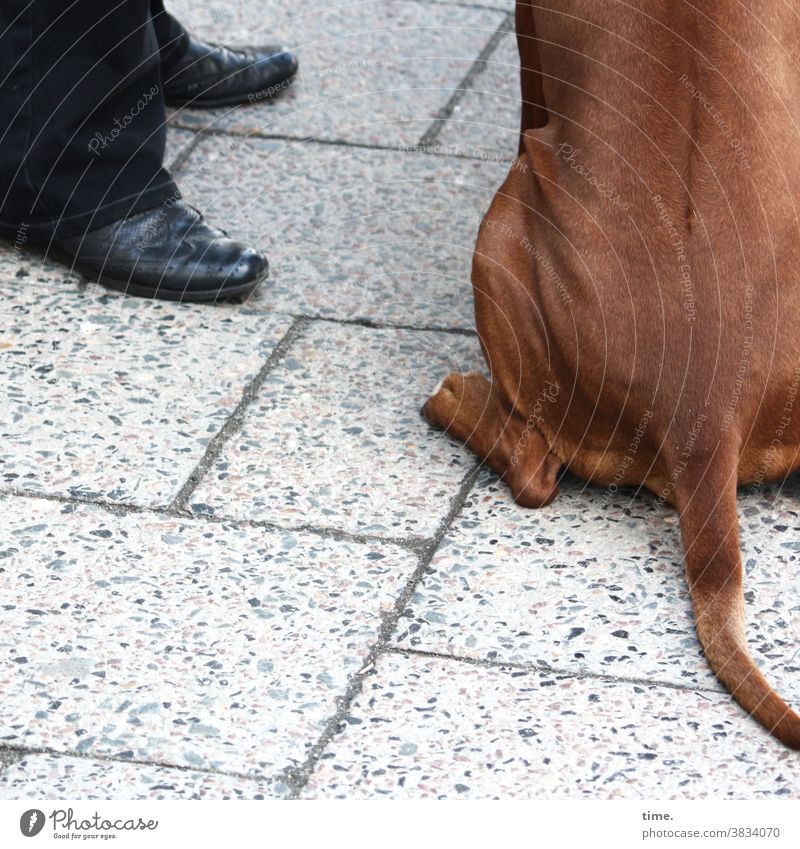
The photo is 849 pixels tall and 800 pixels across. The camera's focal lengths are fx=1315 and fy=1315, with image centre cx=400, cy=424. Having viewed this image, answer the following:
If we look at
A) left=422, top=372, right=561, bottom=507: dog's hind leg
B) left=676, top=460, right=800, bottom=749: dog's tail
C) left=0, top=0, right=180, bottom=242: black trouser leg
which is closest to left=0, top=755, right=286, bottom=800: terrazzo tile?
left=676, top=460, right=800, bottom=749: dog's tail

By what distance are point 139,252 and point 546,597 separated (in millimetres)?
1698

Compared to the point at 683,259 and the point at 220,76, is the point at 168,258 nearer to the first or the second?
the point at 220,76

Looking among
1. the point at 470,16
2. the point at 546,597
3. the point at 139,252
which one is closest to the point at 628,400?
the point at 546,597

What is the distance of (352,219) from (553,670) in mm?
1993

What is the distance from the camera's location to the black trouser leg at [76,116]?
11.8 ft

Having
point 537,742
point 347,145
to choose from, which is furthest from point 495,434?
point 347,145

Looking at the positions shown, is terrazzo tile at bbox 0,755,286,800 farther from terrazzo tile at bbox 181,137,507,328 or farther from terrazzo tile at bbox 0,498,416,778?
terrazzo tile at bbox 181,137,507,328

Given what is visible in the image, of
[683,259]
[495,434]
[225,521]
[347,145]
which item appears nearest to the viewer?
[683,259]

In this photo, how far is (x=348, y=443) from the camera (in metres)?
3.15

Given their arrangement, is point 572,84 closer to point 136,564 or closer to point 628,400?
point 628,400

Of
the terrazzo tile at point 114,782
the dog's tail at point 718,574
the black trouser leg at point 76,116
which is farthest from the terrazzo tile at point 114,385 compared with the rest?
the dog's tail at point 718,574

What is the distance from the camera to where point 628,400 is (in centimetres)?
268

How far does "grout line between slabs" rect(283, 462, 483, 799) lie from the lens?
2.24 metres

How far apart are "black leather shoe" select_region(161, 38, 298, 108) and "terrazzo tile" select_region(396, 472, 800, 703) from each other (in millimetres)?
2317
